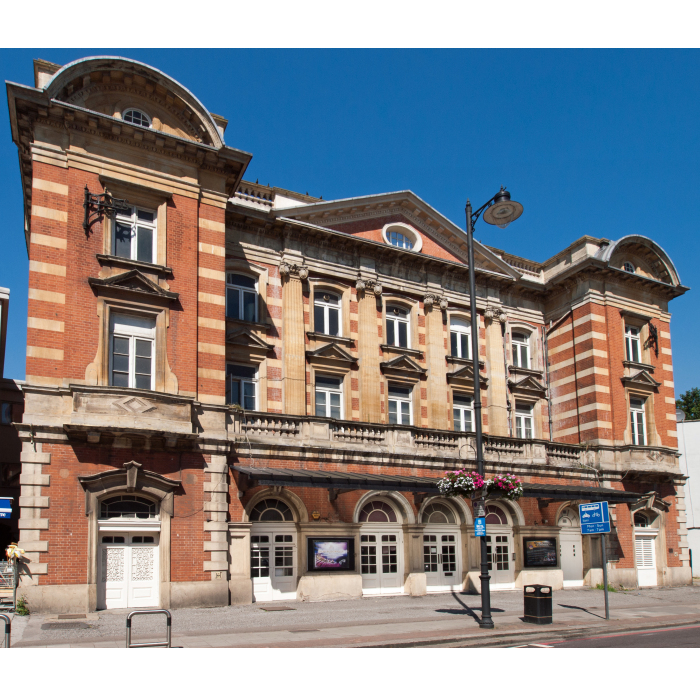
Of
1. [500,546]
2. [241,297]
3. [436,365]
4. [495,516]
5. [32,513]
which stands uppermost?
[241,297]

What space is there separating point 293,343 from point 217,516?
7.41 metres

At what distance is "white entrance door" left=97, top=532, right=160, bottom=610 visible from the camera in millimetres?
19391

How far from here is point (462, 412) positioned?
29969 mm

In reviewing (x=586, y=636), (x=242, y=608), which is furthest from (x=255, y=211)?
(x=586, y=636)

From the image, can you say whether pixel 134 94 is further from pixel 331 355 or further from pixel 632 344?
pixel 632 344

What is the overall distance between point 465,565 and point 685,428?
27.4 m

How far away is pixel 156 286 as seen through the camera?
21.4 m

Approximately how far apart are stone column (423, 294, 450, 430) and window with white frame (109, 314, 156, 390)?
Answer: 12.0 meters

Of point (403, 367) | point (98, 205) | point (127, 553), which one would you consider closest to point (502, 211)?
point (403, 367)

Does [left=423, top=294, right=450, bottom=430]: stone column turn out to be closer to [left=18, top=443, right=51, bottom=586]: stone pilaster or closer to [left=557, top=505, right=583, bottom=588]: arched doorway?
[left=557, top=505, right=583, bottom=588]: arched doorway

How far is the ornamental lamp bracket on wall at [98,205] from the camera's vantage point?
68.4 feet

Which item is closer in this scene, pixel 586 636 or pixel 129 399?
pixel 586 636

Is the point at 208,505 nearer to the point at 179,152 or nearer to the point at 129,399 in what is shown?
the point at 129,399

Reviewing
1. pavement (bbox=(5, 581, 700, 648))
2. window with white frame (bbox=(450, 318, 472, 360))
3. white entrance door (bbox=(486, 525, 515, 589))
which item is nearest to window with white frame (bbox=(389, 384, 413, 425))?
window with white frame (bbox=(450, 318, 472, 360))
